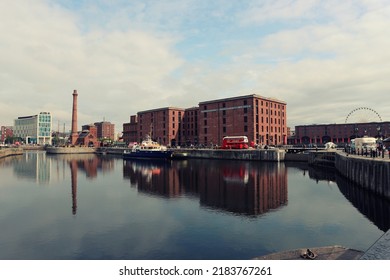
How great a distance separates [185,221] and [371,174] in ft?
88.0

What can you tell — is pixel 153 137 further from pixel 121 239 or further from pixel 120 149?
pixel 121 239

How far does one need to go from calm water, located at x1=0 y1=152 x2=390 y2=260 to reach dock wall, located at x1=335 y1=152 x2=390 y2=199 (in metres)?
1.38

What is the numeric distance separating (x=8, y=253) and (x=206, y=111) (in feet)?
383

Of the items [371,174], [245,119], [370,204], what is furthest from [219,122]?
[370,204]

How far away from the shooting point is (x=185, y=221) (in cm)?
2580

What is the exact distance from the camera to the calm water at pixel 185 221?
19297 millimetres

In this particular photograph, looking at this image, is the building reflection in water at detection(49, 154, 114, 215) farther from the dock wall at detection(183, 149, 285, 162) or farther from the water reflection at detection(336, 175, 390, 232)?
the dock wall at detection(183, 149, 285, 162)

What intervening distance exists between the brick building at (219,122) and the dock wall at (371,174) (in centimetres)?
6796

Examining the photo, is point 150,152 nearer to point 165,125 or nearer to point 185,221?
point 165,125

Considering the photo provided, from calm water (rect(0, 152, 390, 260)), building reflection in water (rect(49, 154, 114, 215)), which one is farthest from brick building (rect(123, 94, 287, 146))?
calm water (rect(0, 152, 390, 260))

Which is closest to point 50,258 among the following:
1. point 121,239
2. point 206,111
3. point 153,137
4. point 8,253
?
point 8,253

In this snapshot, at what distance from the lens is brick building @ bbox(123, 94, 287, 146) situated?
376 ft

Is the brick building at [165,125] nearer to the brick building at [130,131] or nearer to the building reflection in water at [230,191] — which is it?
the brick building at [130,131]

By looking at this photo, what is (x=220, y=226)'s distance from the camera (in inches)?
949
